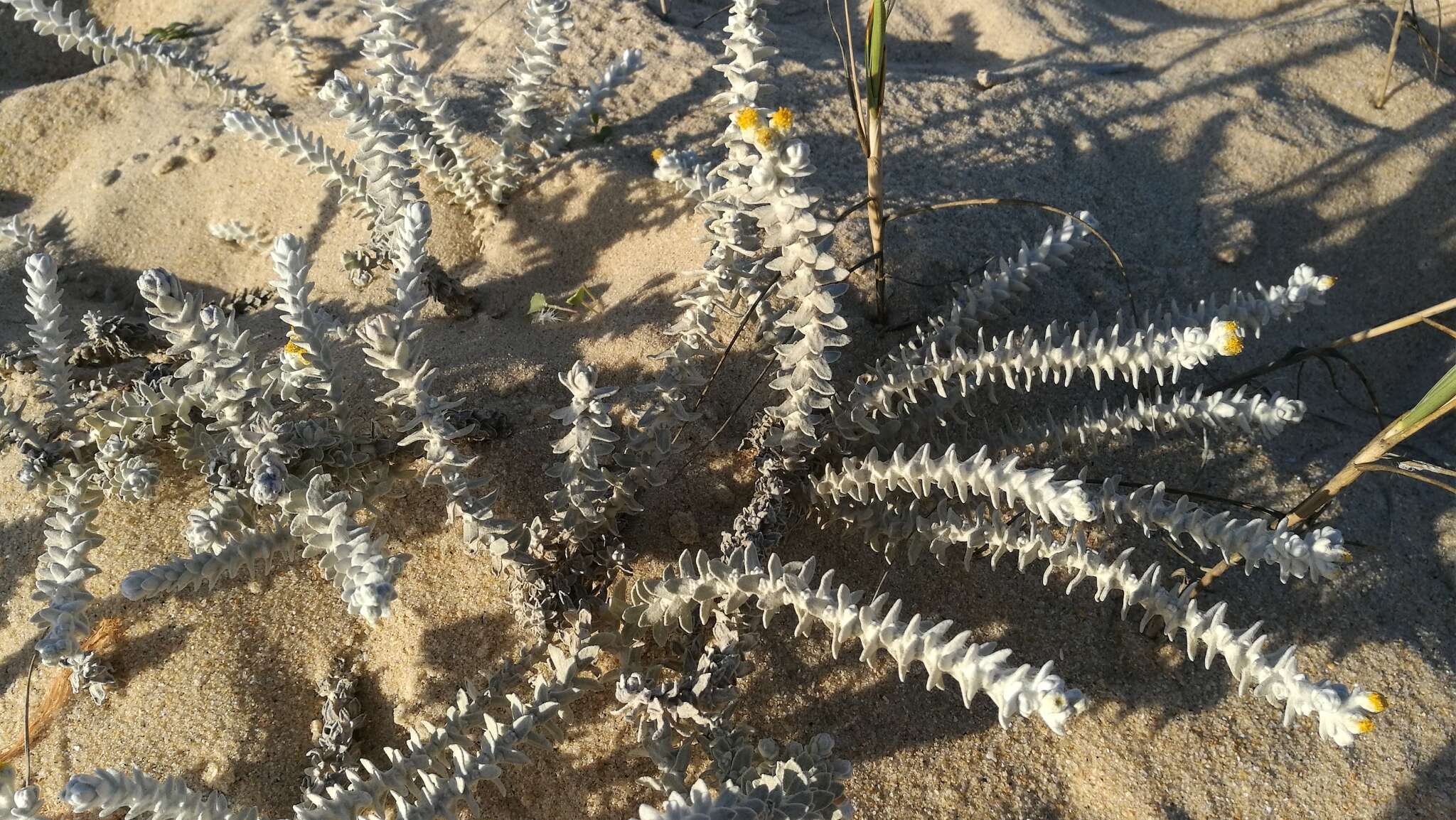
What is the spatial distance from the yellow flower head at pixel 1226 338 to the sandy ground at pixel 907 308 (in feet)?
2.46

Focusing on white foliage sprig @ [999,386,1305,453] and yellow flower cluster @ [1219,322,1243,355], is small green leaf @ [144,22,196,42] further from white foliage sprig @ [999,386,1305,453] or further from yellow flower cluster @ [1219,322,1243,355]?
yellow flower cluster @ [1219,322,1243,355]

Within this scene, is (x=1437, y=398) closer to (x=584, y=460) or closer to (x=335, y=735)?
(x=584, y=460)

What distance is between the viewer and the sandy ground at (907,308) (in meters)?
2.15

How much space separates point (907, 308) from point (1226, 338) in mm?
1092

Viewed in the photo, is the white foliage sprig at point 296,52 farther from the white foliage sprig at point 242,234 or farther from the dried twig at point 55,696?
the dried twig at point 55,696

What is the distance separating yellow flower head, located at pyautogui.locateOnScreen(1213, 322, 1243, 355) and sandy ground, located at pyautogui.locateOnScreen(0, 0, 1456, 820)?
750 millimetres

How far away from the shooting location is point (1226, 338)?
6.05 feet

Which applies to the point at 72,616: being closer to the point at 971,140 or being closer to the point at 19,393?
the point at 19,393

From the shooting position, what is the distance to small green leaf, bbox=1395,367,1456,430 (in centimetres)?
160

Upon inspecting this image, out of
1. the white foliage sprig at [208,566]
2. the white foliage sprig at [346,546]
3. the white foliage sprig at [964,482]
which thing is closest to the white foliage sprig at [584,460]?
the white foliage sprig at [346,546]

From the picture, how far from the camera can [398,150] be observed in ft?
8.80

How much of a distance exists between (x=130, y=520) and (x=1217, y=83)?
14.2ft

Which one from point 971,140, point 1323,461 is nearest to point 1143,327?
point 1323,461

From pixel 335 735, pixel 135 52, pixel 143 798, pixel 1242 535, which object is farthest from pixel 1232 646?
pixel 135 52
